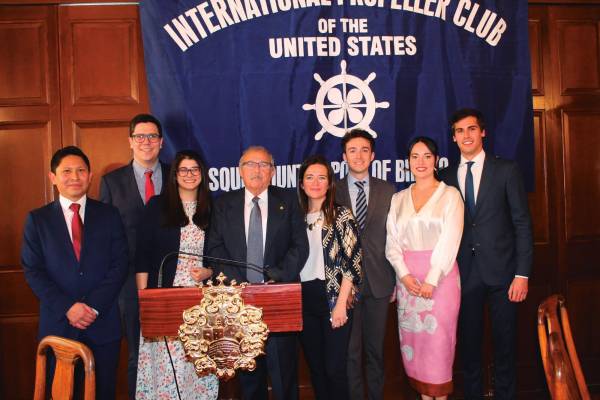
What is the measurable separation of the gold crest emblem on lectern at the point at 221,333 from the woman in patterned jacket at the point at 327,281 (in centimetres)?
77

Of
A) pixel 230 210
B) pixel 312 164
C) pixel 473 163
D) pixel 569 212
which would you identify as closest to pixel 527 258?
pixel 473 163

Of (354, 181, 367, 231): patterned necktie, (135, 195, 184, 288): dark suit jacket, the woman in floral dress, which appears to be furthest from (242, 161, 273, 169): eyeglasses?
(354, 181, 367, 231): patterned necktie

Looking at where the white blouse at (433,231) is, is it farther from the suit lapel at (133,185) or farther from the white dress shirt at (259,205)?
the suit lapel at (133,185)

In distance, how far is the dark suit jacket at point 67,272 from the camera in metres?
2.61

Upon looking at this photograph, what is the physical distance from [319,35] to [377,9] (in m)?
0.41

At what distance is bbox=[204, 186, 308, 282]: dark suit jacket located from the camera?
8.86 ft

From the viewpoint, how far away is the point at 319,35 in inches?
137

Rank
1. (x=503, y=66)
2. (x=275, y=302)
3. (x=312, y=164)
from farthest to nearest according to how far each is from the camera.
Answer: (x=503, y=66)
(x=312, y=164)
(x=275, y=302)

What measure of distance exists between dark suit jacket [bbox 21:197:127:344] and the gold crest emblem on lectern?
861mm

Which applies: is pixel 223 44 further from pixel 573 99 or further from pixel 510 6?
pixel 573 99

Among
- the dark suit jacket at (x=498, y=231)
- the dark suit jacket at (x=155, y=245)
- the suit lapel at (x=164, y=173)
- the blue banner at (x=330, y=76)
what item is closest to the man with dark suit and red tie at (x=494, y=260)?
the dark suit jacket at (x=498, y=231)

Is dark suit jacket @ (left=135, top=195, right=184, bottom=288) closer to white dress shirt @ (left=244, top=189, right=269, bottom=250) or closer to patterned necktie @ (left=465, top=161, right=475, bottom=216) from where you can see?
white dress shirt @ (left=244, top=189, right=269, bottom=250)

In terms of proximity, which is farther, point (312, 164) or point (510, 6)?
point (510, 6)

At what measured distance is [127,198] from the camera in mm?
3092
